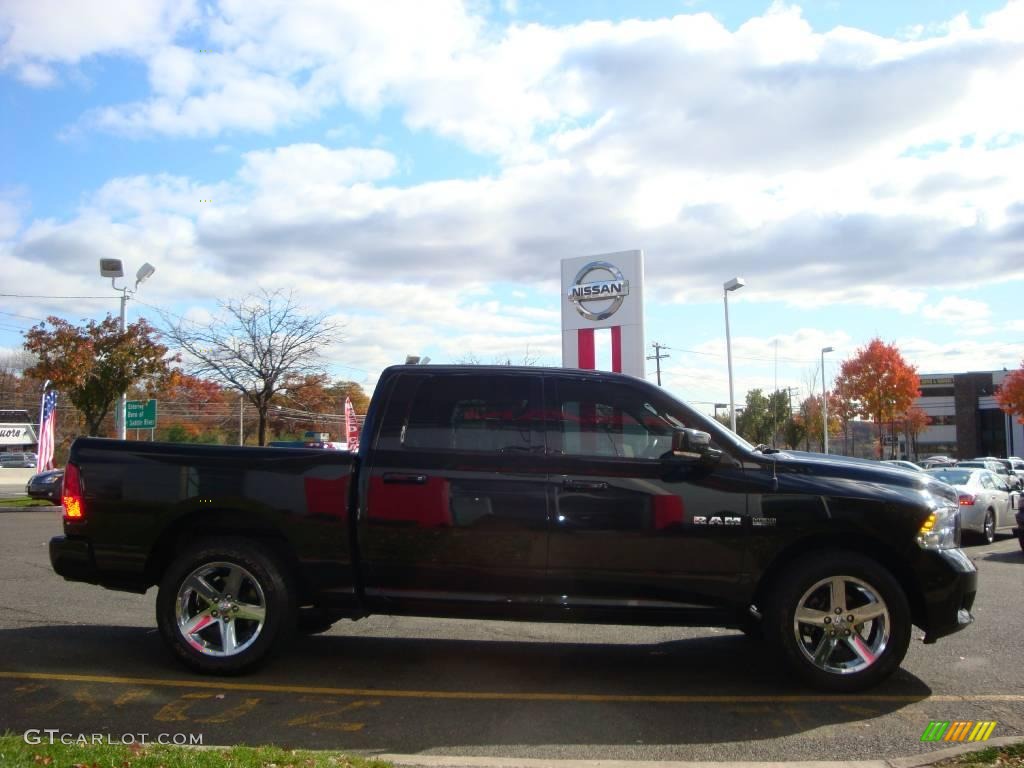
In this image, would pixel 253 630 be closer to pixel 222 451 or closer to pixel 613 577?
pixel 222 451

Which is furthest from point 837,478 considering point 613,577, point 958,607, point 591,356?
point 591,356

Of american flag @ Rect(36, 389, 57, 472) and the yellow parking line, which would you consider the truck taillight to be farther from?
american flag @ Rect(36, 389, 57, 472)

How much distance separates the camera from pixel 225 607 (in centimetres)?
589

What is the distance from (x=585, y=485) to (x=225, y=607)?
2.50 meters

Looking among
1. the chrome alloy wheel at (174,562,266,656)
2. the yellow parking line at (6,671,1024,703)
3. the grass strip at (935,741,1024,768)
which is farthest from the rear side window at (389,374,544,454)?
the grass strip at (935,741,1024,768)

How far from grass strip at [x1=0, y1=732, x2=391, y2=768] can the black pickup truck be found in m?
1.59

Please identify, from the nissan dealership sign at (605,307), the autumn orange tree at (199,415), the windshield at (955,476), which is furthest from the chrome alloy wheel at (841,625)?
the autumn orange tree at (199,415)

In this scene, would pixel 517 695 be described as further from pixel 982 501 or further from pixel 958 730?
pixel 982 501

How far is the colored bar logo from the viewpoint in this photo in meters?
4.81

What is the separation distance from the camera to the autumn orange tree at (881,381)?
51000 millimetres

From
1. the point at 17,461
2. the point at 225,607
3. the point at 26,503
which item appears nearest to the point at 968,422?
the point at 17,461

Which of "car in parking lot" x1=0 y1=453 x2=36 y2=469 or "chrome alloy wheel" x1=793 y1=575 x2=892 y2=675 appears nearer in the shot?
"chrome alloy wheel" x1=793 y1=575 x2=892 y2=675

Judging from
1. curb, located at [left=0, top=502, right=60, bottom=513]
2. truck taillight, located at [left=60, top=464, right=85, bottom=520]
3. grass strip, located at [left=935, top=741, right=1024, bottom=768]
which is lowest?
grass strip, located at [left=935, top=741, right=1024, bottom=768]

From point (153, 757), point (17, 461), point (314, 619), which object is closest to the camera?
point (153, 757)
